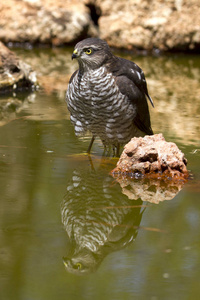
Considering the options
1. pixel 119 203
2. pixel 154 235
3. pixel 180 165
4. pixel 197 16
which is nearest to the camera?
pixel 154 235

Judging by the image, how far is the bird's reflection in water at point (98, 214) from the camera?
2.88 metres

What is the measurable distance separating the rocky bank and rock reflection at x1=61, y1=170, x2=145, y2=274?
7.38 metres

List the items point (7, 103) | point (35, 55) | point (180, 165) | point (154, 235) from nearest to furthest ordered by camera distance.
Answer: point (154, 235) < point (180, 165) < point (7, 103) < point (35, 55)

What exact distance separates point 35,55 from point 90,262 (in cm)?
785

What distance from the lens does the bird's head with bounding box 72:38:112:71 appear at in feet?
14.5

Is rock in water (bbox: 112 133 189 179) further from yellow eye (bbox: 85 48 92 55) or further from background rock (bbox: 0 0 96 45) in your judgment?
background rock (bbox: 0 0 96 45)

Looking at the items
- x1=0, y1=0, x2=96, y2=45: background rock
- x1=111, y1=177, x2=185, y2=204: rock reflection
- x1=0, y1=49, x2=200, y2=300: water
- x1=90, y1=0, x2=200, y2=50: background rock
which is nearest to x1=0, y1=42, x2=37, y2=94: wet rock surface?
x1=0, y1=49, x2=200, y2=300: water

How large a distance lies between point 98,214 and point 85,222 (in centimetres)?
15

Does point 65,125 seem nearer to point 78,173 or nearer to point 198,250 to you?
point 78,173

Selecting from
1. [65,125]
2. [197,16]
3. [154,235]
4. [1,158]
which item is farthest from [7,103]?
[197,16]

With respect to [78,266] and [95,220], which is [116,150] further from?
[78,266]

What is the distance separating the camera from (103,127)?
459cm

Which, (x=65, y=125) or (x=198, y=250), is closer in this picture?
(x=198, y=250)

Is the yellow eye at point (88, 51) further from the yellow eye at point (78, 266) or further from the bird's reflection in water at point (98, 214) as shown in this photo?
the yellow eye at point (78, 266)
